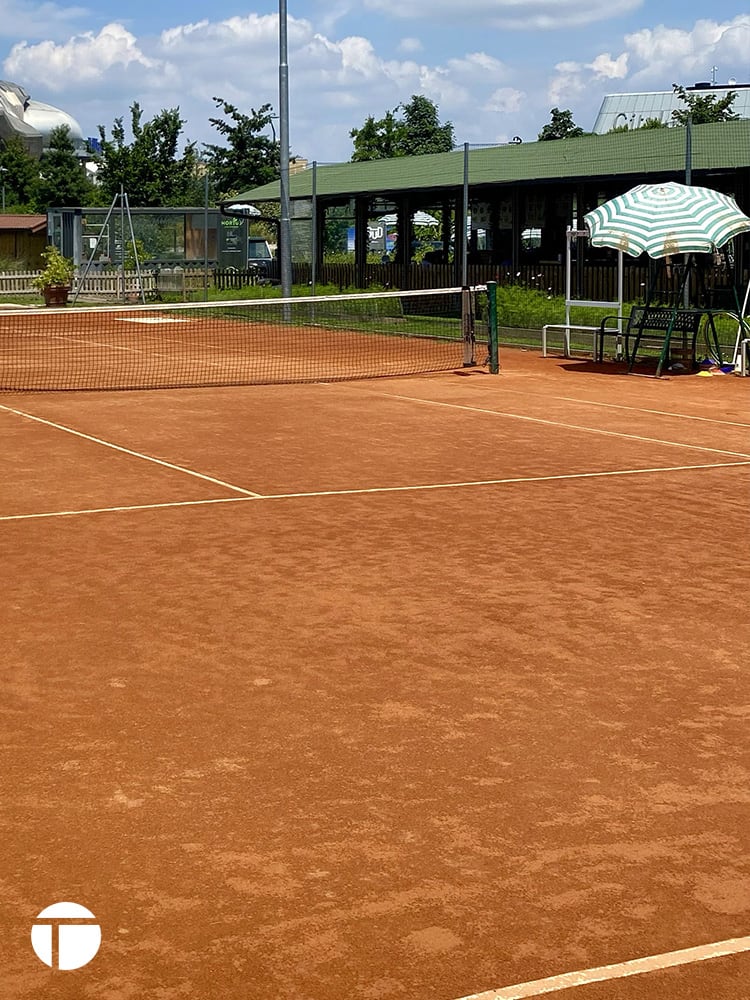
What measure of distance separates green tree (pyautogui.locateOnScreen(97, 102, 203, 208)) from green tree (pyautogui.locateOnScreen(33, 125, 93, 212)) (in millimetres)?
7182

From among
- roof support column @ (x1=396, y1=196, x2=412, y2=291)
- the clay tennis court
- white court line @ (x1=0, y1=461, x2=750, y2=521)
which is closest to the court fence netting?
roof support column @ (x1=396, y1=196, x2=412, y2=291)

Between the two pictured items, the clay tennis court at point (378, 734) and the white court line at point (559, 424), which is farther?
the white court line at point (559, 424)

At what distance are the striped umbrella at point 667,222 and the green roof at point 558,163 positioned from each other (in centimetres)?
641

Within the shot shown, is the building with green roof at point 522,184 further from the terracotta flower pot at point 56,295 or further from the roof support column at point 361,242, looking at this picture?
the terracotta flower pot at point 56,295

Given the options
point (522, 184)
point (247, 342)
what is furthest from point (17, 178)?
point (247, 342)

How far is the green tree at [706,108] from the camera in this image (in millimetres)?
49188

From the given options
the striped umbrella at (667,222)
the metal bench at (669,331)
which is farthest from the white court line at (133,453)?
the metal bench at (669,331)

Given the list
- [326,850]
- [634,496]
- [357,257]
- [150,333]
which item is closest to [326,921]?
[326,850]

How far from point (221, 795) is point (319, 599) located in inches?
97.3

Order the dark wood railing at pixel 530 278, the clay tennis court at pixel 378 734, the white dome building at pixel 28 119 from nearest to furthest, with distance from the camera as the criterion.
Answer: the clay tennis court at pixel 378 734 → the dark wood railing at pixel 530 278 → the white dome building at pixel 28 119

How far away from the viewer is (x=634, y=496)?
9703 millimetres

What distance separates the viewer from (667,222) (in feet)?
60.7

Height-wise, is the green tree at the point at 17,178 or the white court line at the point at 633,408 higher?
the green tree at the point at 17,178

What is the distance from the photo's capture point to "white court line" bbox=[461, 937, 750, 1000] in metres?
3.25
